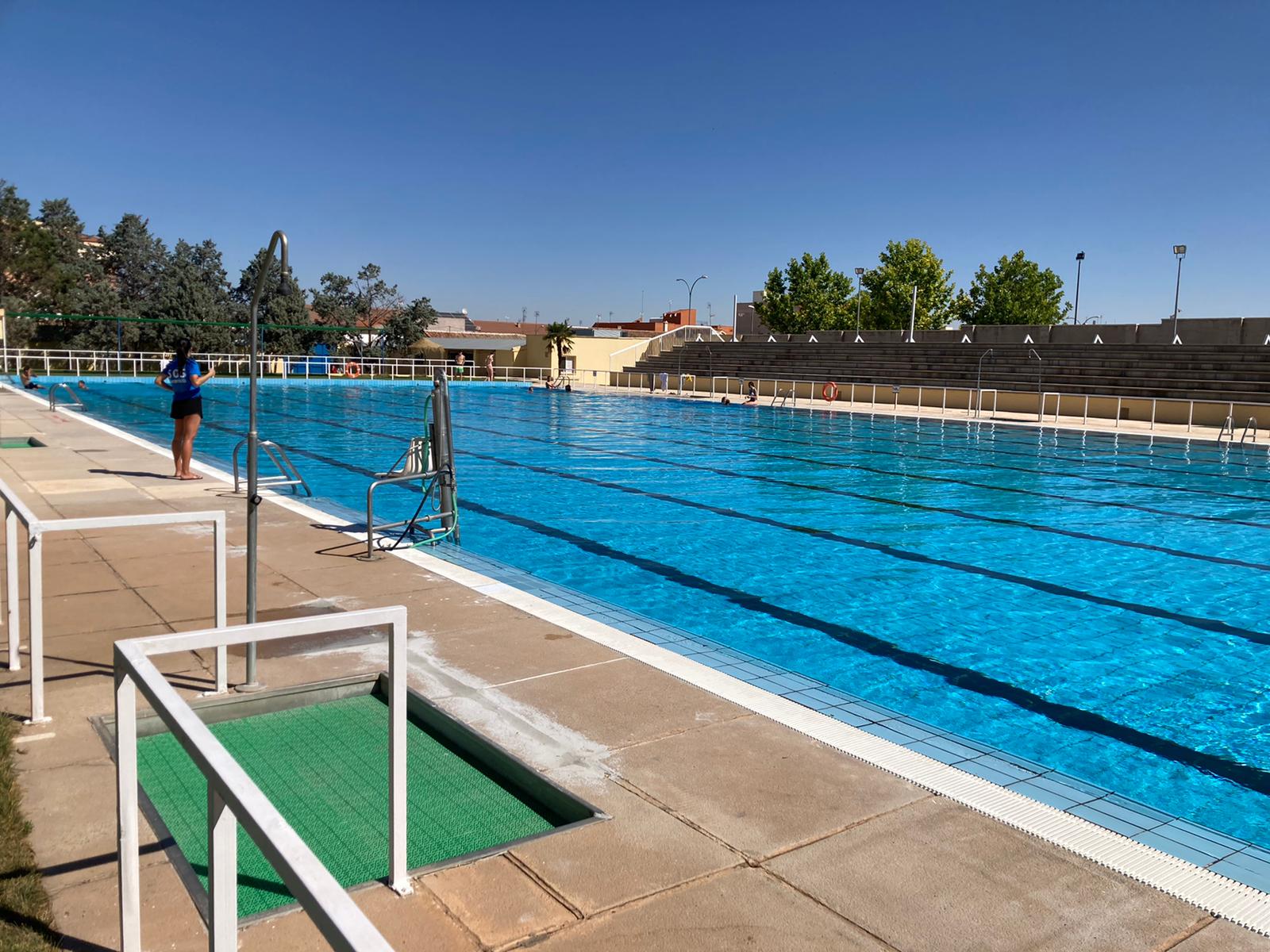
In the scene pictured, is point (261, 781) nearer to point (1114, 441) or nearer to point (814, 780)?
point (814, 780)

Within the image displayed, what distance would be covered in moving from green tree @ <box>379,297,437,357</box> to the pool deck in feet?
207

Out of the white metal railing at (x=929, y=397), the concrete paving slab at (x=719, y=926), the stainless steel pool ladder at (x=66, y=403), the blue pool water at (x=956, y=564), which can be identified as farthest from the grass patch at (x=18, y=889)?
the white metal railing at (x=929, y=397)

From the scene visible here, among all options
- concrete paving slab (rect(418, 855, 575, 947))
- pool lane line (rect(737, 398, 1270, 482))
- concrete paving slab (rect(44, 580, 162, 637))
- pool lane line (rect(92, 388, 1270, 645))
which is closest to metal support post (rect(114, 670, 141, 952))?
concrete paving slab (rect(418, 855, 575, 947))

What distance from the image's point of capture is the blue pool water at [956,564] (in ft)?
19.0

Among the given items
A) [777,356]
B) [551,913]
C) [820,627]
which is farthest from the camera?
[777,356]

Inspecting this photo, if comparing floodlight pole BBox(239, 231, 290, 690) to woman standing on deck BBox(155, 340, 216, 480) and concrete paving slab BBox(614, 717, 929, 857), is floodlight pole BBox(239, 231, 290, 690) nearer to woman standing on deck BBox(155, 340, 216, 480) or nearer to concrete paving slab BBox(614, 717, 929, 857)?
concrete paving slab BBox(614, 717, 929, 857)

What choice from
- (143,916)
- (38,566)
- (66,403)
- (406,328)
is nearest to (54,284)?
(406,328)

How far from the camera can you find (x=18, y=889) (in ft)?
9.78

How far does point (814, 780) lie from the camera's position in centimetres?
406

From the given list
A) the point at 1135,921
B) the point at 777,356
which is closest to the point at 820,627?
the point at 1135,921

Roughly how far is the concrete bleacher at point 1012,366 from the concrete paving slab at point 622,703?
30.0 m

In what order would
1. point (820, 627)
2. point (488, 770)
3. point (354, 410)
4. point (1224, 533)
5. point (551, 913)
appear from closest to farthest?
1. point (551, 913)
2. point (488, 770)
3. point (820, 627)
4. point (1224, 533)
5. point (354, 410)

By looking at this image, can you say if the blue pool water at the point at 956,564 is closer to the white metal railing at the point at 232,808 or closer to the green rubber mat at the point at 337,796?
the green rubber mat at the point at 337,796

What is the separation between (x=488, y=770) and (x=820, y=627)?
160 inches
